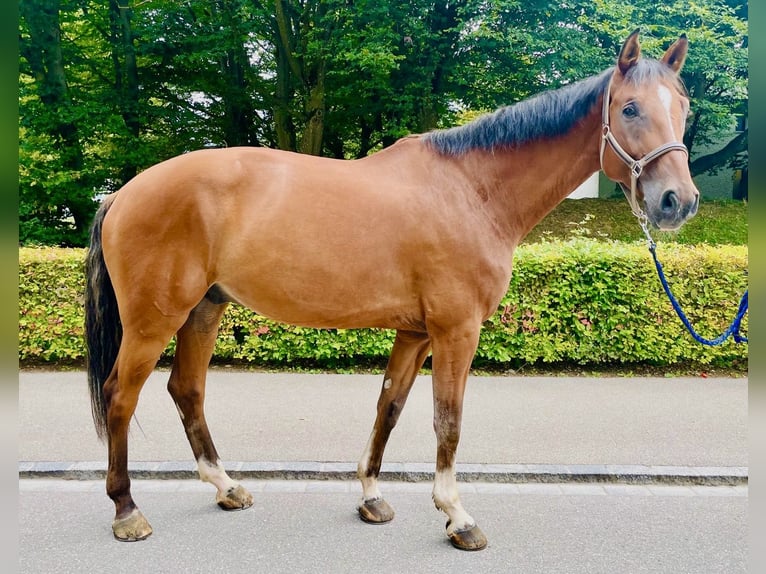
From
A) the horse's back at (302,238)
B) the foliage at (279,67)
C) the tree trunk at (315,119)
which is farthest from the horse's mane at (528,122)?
the tree trunk at (315,119)

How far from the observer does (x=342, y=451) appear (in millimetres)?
3695

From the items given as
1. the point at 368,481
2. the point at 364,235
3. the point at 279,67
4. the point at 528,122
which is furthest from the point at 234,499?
the point at 279,67

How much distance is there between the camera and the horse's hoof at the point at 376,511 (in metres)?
2.83

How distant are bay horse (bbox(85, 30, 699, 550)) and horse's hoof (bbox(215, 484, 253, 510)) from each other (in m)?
0.43

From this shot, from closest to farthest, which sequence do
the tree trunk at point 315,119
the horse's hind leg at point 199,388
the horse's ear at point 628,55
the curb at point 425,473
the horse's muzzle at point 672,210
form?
the horse's muzzle at point 672,210 → the horse's ear at point 628,55 → the horse's hind leg at point 199,388 → the curb at point 425,473 → the tree trunk at point 315,119

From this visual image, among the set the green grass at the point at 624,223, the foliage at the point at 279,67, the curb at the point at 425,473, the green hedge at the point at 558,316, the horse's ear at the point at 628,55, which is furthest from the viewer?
the green grass at the point at 624,223

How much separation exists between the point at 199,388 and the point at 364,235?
1369 millimetres

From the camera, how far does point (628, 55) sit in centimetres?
235

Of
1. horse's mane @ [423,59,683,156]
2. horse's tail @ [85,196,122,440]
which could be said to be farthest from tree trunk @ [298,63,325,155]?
horse's mane @ [423,59,683,156]

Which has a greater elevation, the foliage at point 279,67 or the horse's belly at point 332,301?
the foliage at point 279,67

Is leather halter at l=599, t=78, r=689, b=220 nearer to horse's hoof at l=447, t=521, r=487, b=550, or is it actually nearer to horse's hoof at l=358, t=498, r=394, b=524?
horse's hoof at l=447, t=521, r=487, b=550

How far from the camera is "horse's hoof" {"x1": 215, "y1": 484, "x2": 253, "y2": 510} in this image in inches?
116

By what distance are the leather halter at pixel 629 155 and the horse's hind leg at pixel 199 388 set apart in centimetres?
224

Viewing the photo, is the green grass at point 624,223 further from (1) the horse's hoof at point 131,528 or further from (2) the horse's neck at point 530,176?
(1) the horse's hoof at point 131,528
